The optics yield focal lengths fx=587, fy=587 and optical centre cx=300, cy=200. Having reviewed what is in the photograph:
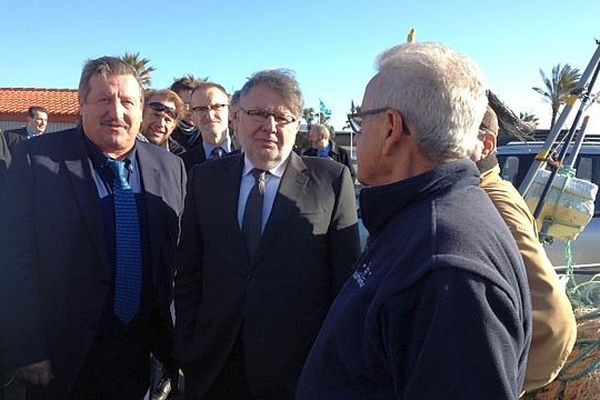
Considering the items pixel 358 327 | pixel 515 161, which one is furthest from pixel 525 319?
pixel 515 161

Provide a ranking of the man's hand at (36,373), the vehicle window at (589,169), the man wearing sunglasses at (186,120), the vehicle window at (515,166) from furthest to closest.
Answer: the vehicle window at (515,166) → the vehicle window at (589,169) → the man wearing sunglasses at (186,120) → the man's hand at (36,373)

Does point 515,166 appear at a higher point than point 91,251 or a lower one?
lower

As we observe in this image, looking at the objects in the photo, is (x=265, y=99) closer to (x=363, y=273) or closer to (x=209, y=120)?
(x=363, y=273)

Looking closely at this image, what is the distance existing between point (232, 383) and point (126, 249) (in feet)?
2.41

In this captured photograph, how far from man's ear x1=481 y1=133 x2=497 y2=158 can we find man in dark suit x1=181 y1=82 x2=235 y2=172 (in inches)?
93.7

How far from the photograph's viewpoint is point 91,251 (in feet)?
7.98

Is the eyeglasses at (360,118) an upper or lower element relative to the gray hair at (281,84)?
lower

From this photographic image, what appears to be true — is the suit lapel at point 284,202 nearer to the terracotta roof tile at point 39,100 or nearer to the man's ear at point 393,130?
the man's ear at point 393,130

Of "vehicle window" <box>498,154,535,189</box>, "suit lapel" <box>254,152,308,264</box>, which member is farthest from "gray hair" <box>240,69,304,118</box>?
"vehicle window" <box>498,154,535,189</box>

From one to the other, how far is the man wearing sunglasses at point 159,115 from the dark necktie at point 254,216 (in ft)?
5.74

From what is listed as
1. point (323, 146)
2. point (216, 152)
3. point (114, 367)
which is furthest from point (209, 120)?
point (323, 146)

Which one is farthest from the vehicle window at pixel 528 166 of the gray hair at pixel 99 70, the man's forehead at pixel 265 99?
the gray hair at pixel 99 70

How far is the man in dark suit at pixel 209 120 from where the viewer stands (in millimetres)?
4062

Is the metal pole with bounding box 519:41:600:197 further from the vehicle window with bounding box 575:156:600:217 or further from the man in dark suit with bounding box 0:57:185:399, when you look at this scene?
the vehicle window with bounding box 575:156:600:217
